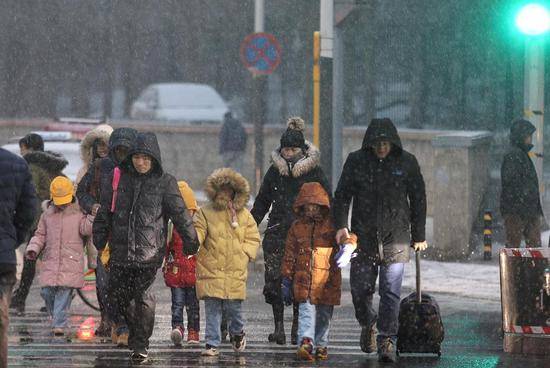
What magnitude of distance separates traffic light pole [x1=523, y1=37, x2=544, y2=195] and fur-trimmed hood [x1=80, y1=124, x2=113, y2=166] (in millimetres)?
7500

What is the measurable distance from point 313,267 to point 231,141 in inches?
746

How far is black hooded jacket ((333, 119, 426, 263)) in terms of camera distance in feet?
36.9

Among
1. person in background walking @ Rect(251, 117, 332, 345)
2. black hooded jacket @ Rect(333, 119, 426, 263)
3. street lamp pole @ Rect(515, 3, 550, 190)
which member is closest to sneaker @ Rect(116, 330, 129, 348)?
person in background walking @ Rect(251, 117, 332, 345)

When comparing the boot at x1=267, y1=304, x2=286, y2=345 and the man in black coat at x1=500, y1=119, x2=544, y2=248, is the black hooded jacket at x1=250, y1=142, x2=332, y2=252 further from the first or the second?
the man in black coat at x1=500, y1=119, x2=544, y2=248

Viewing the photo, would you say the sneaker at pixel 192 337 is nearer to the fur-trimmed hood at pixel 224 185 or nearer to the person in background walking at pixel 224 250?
the person in background walking at pixel 224 250

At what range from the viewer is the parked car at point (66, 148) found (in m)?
23.0

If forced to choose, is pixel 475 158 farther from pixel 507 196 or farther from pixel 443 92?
pixel 443 92

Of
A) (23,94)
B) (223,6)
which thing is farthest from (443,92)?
(23,94)

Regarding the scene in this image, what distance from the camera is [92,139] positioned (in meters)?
12.6

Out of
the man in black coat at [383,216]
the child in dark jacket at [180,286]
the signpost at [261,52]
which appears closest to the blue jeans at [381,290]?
the man in black coat at [383,216]

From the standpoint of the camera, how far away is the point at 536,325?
1164cm

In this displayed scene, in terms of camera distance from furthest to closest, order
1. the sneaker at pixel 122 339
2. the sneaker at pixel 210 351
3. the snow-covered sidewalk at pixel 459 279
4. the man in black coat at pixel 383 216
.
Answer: the snow-covered sidewalk at pixel 459 279
the sneaker at pixel 122 339
the sneaker at pixel 210 351
the man in black coat at pixel 383 216

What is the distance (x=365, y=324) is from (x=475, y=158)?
30.2ft

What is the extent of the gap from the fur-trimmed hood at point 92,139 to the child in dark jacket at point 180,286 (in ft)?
A: 3.18
